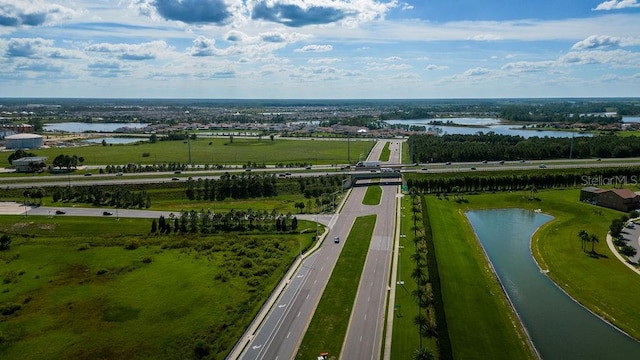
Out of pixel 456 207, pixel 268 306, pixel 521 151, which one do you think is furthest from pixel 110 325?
pixel 521 151

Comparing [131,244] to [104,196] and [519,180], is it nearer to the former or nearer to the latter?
[104,196]

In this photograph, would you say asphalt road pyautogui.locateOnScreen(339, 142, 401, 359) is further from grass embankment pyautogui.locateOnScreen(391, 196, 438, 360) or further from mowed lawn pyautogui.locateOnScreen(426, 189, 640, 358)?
mowed lawn pyautogui.locateOnScreen(426, 189, 640, 358)

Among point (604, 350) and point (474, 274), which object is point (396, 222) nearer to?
point (474, 274)

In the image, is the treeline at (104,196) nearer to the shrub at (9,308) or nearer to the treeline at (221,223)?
the treeline at (221,223)

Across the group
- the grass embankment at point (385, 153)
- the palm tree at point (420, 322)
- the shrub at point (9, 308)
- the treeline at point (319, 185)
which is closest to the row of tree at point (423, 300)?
the palm tree at point (420, 322)

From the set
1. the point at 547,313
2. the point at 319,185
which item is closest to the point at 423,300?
the point at 547,313
